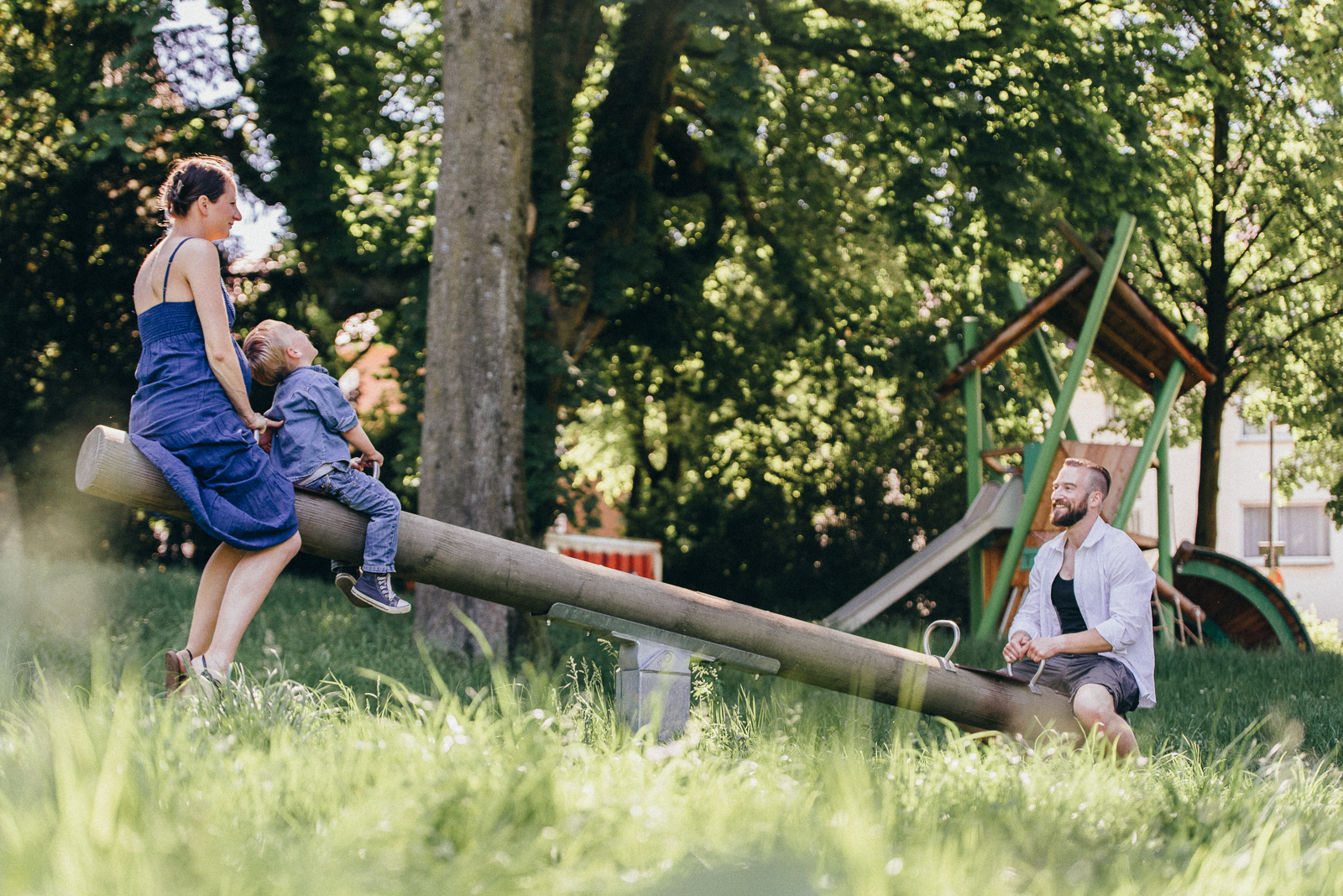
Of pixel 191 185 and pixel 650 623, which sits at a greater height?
pixel 191 185

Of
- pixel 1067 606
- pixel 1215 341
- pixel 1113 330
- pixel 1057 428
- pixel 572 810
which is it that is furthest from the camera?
pixel 1215 341

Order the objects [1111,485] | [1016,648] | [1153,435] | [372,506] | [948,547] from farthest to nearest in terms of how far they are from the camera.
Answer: [948,547] < [1153,435] < [1111,485] < [1016,648] < [372,506]

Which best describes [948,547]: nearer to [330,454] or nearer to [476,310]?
[476,310]

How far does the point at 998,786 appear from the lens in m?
3.27

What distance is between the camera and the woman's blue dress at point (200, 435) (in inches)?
141

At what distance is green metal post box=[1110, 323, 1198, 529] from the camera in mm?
9023

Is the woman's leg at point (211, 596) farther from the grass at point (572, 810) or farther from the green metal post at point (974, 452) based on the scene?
the green metal post at point (974, 452)

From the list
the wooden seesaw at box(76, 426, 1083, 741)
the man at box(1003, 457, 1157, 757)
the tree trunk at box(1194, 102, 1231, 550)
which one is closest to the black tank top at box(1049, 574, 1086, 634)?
the man at box(1003, 457, 1157, 757)

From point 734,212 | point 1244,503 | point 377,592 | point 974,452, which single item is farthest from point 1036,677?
point 1244,503

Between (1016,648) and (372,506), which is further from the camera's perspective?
(1016,648)

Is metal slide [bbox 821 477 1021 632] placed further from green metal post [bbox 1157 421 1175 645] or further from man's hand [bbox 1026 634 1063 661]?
man's hand [bbox 1026 634 1063 661]

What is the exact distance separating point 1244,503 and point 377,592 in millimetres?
33722

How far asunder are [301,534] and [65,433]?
1254 cm

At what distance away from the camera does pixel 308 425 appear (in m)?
3.99
